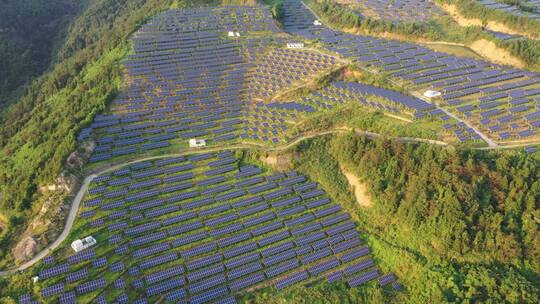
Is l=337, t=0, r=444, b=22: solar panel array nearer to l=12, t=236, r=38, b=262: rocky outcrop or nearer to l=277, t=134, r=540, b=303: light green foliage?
l=277, t=134, r=540, b=303: light green foliage

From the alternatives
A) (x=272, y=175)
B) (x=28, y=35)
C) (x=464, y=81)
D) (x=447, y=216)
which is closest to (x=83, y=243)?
(x=272, y=175)

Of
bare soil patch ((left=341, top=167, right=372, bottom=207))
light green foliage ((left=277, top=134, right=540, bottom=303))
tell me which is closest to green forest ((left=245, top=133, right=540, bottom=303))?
light green foliage ((left=277, top=134, right=540, bottom=303))

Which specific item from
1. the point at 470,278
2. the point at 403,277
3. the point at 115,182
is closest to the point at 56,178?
the point at 115,182

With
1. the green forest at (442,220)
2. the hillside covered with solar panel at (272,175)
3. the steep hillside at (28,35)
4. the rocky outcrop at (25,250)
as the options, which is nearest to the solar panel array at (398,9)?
the hillside covered with solar panel at (272,175)

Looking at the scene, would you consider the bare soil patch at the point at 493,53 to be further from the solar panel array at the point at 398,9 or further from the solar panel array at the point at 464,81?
the solar panel array at the point at 398,9

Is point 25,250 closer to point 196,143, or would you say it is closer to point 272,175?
point 196,143

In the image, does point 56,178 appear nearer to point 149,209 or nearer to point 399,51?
point 149,209
